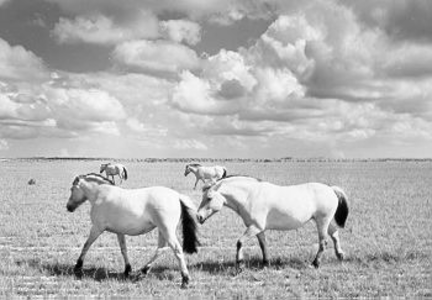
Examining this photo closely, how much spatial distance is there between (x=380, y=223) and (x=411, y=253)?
17.3 ft

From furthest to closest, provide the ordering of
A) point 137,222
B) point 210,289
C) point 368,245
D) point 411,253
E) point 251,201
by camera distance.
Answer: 1. point 368,245
2. point 411,253
3. point 251,201
4. point 137,222
5. point 210,289

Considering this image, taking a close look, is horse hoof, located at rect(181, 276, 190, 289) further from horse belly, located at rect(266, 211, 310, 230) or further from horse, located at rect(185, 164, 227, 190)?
horse, located at rect(185, 164, 227, 190)

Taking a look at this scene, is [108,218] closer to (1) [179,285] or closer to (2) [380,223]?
(1) [179,285]

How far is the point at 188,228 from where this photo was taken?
9375mm

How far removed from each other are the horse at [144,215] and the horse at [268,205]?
0.55m

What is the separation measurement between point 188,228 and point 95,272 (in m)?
1.95

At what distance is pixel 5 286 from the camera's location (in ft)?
26.4

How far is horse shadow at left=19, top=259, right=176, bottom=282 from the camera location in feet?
28.6

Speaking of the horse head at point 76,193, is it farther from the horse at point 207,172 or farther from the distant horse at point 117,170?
the distant horse at point 117,170

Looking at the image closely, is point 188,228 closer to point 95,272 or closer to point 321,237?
point 95,272

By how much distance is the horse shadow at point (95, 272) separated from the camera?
28.6ft

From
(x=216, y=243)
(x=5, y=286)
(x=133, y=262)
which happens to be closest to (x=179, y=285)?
(x=133, y=262)

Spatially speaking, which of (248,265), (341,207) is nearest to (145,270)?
(248,265)

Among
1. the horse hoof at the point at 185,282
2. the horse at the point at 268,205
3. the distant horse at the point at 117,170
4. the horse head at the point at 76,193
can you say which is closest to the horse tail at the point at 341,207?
the horse at the point at 268,205
